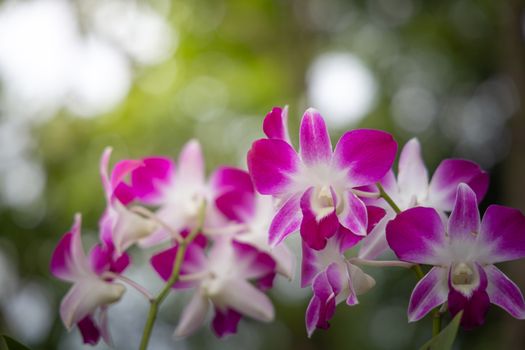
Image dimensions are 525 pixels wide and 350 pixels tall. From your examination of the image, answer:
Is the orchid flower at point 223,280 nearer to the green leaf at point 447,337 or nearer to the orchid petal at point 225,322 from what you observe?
the orchid petal at point 225,322

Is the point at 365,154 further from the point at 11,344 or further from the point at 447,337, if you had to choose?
the point at 11,344

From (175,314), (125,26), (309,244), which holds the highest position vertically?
(309,244)

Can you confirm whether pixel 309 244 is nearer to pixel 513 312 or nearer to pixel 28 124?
pixel 513 312

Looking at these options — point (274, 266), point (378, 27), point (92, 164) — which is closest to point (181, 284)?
point (274, 266)

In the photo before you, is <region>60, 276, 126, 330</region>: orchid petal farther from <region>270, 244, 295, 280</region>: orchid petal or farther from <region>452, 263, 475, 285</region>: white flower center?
<region>452, 263, 475, 285</region>: white flower center

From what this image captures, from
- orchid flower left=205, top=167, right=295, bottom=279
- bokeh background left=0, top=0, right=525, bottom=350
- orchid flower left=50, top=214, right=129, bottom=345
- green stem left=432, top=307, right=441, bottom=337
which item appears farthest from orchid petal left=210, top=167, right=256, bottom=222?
bokeh background left=0, top=0, right=525, bottom=350

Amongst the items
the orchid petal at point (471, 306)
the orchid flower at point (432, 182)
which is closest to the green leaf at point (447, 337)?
the orchid petal at point (471, 306)
